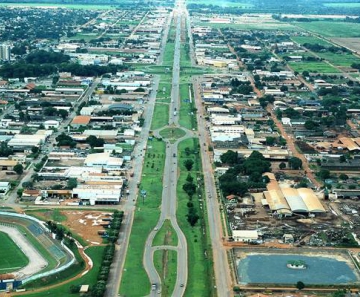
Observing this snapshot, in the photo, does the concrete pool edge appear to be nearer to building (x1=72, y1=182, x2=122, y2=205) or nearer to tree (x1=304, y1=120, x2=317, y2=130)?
building (x1=72, y1=182, x2=122, y2=205)

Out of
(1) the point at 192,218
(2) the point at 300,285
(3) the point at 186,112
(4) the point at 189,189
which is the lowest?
(3) the point at 186,112

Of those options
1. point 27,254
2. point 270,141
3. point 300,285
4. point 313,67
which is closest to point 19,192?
point 27,254

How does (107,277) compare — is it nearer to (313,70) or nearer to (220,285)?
(220,285)

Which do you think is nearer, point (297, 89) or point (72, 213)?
point (72, 213)

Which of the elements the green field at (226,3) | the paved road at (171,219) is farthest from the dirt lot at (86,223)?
the green field at (226,3)

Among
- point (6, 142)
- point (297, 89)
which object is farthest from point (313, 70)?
point (6, 142)

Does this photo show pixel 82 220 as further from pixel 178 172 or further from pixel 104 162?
pixel 178 172

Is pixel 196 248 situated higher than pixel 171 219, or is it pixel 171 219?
pixel 196 248

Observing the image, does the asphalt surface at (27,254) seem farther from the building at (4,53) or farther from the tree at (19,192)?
the building at (4,53)
